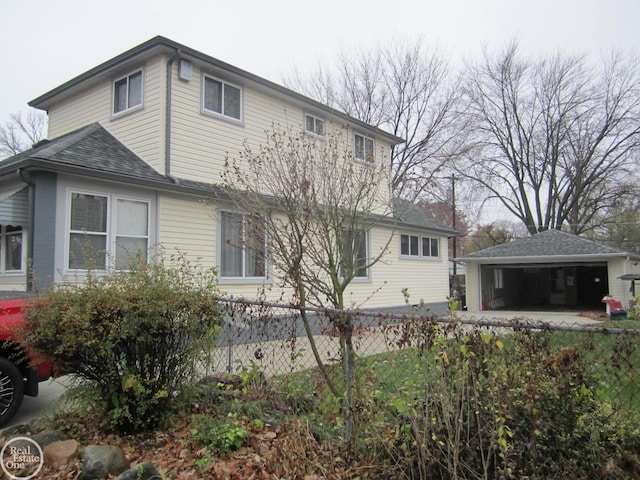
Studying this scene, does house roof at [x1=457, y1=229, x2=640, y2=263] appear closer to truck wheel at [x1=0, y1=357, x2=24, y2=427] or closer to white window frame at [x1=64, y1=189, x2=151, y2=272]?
white window frame at [x1=64, y1=189, x2=151, y2=272]

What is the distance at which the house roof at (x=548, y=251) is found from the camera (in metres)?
18.8

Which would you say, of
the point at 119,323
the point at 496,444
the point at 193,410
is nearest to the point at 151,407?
the point at 193,410

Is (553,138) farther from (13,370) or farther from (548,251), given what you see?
(13,370)

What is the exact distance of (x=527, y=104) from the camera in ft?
100

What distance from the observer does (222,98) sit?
434 inches

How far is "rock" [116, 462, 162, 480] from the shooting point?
307 cm

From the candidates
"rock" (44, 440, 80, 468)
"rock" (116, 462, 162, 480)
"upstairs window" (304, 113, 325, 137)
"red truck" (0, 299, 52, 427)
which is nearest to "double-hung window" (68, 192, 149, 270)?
"red truck" (0, 299, 52, 427)

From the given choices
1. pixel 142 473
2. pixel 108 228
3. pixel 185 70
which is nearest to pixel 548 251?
pixel 185 70

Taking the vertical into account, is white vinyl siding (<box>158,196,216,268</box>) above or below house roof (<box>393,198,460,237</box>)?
below

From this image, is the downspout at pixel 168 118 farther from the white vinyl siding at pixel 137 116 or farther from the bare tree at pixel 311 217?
the bare tree at pixel 311 217

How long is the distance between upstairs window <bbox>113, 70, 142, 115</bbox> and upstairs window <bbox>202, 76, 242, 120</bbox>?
1533mm

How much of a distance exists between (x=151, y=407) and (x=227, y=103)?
8.77 metres

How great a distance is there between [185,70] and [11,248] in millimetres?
5270

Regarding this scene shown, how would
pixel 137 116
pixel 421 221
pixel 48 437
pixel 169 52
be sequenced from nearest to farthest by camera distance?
pixel 48 437
pixel 169 52
pixel 137 116
pixel 421 221
